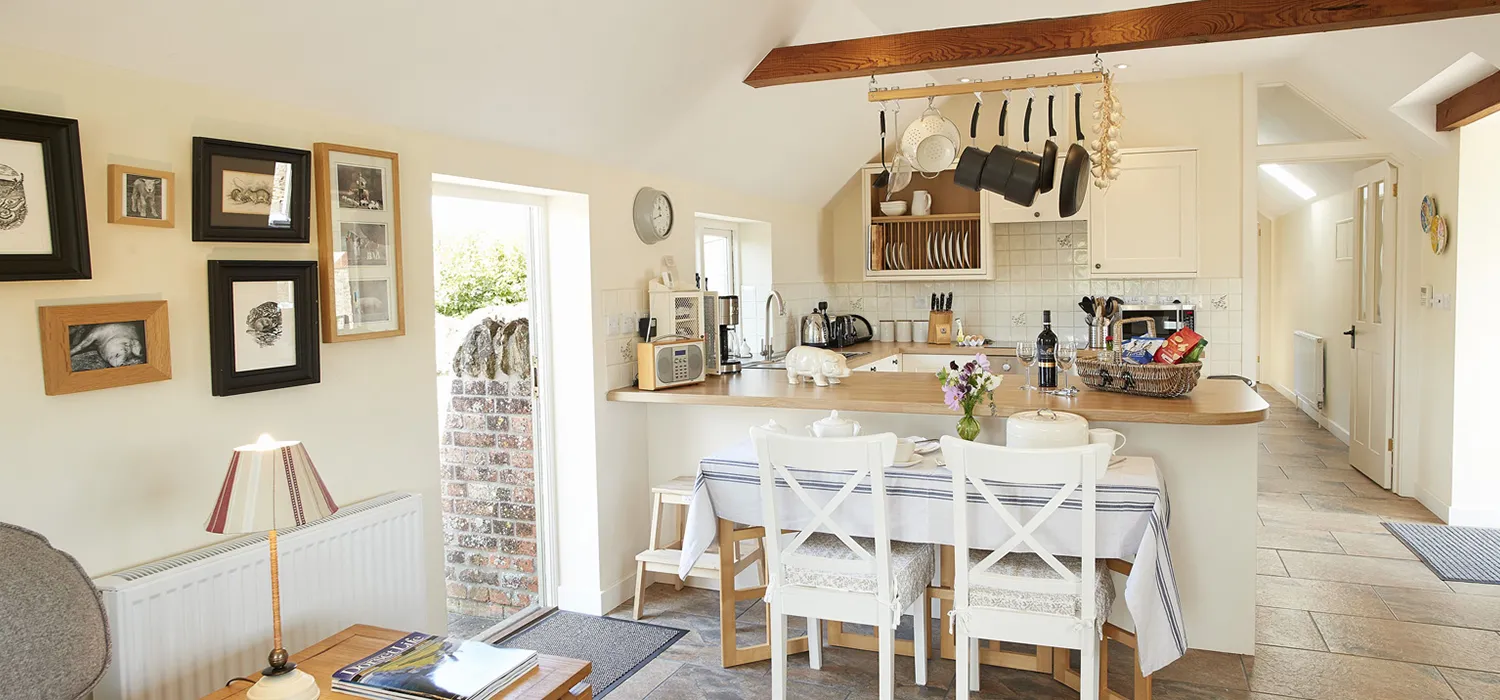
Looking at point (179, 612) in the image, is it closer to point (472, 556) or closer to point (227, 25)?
point (227, 25)

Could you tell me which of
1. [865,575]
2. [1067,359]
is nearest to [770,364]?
[1067,359]

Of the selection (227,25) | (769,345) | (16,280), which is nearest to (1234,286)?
(769,345)

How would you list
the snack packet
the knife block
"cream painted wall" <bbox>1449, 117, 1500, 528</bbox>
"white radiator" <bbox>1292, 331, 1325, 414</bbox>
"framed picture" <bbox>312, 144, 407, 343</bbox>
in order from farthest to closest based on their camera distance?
"white radiator" <bbox>1292, 331, 1325, 414</bbox>
the knife block
"cream painted wall" <bbox>1449, 117, 1500, 528</bbox>
the snack packet
"framed picture" <bbox>312, 144, 407, 343</bbox>

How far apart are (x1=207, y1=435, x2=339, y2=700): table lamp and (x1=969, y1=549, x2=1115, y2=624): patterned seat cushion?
1832 millimetres

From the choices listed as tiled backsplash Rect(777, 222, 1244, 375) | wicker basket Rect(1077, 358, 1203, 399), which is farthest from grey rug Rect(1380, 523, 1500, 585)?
wicker basket Rect(1077, 358, 1203, 399)

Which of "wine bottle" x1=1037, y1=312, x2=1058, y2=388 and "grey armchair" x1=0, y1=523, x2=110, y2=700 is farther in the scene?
"wine bottle" x1=1037, y1=312, x2=1058, y2=388

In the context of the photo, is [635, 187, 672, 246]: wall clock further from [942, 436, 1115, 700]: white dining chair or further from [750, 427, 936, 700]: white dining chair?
[942, 436, 1115, 700]: white dining chair

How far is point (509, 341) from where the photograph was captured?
3885mm

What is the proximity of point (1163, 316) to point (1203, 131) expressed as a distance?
1.17 meters

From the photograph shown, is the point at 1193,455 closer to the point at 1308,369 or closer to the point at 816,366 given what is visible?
the point at 816,366

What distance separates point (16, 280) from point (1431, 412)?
6369 millimetres

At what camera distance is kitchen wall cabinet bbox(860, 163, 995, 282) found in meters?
6.25

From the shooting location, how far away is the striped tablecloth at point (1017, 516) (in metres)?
2.82

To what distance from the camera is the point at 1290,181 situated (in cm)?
863
